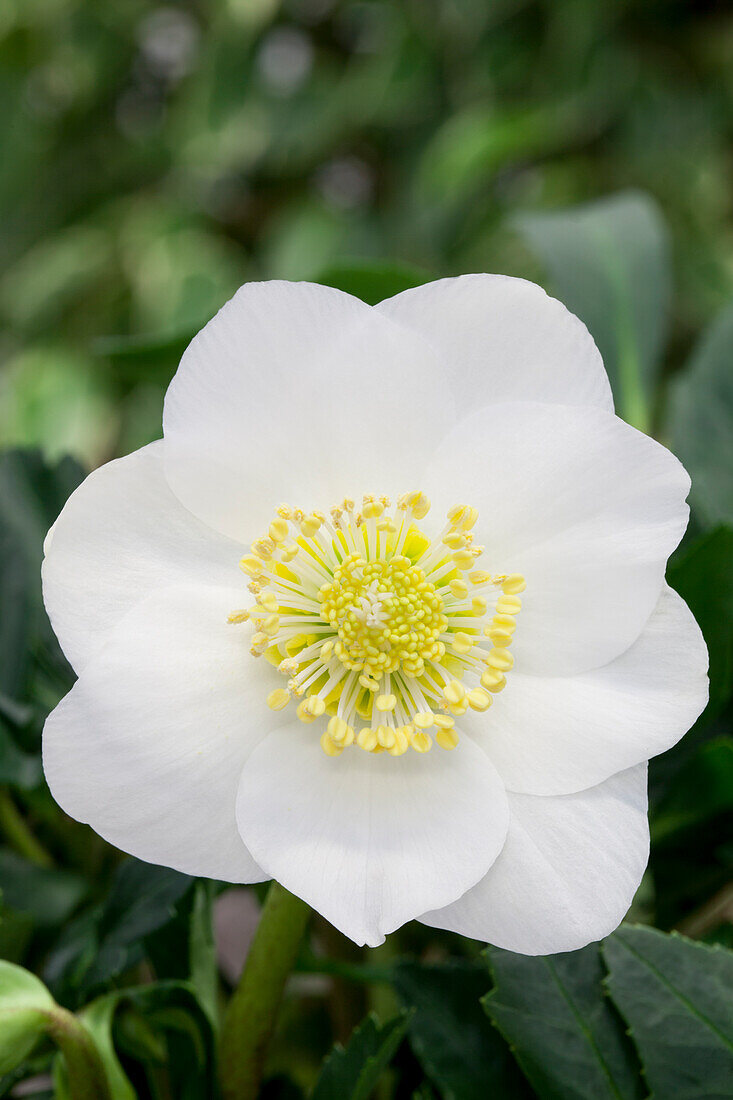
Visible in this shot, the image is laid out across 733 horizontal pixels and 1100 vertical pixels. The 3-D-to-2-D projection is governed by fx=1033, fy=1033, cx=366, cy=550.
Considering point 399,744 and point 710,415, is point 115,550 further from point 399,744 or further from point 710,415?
point 710,415

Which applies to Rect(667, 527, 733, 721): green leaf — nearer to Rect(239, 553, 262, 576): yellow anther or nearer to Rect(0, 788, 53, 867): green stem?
Rect(239, 553, 262, 576): yellow anther

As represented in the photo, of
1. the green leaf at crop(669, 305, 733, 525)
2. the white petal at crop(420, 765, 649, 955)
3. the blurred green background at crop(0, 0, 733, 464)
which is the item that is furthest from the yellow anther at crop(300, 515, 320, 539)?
the blurred green background at crop(0, 0, 733, 464)

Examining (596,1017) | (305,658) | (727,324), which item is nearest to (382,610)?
(305,658)

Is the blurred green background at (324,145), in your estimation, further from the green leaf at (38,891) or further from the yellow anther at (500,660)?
the yellow anther at (500,660)

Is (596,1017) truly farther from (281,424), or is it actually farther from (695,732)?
(281,424)

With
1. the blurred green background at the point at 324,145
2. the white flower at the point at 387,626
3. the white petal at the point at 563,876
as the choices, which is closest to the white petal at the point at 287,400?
the white flower at the point at 387,626
